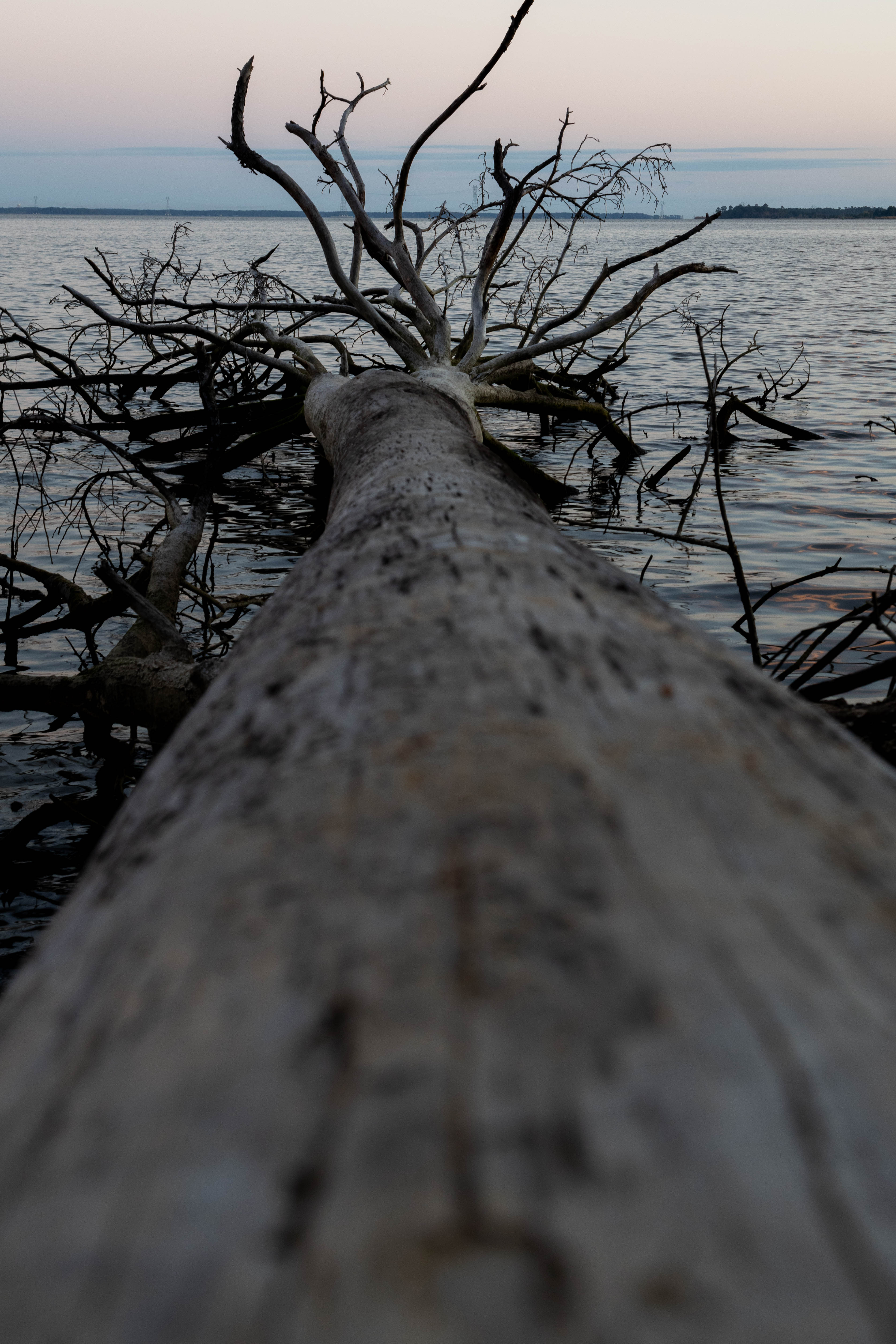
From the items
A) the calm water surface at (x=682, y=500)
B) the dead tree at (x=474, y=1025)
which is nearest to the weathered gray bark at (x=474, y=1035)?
the dead tree at (x=474, y=1025)

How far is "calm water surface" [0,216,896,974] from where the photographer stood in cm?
469

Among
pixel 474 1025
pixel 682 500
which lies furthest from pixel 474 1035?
pixel 682 500

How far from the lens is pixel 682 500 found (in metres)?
8.92

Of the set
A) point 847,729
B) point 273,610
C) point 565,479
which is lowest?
point 565,479

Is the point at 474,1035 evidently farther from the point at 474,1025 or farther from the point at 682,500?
the point at 682,500

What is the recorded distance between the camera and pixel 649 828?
2.64ft

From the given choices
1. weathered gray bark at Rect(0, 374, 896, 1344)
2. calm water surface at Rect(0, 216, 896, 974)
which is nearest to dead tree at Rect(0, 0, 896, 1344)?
weathered gray bark at Rect(0, 374, 896, 1344)

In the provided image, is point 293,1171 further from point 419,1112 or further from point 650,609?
point 650,609

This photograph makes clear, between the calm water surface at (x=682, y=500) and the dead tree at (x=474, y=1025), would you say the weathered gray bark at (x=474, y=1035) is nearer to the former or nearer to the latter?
the dead tree at (x=474, y=1025)

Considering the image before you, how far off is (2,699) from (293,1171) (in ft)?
11.8

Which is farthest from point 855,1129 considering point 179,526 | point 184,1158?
point 179,526

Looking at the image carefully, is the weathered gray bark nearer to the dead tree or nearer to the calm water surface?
the dead tree

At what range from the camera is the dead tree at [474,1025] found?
1.56 feet

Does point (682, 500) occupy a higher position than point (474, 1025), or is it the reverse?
point (474, 1025)
